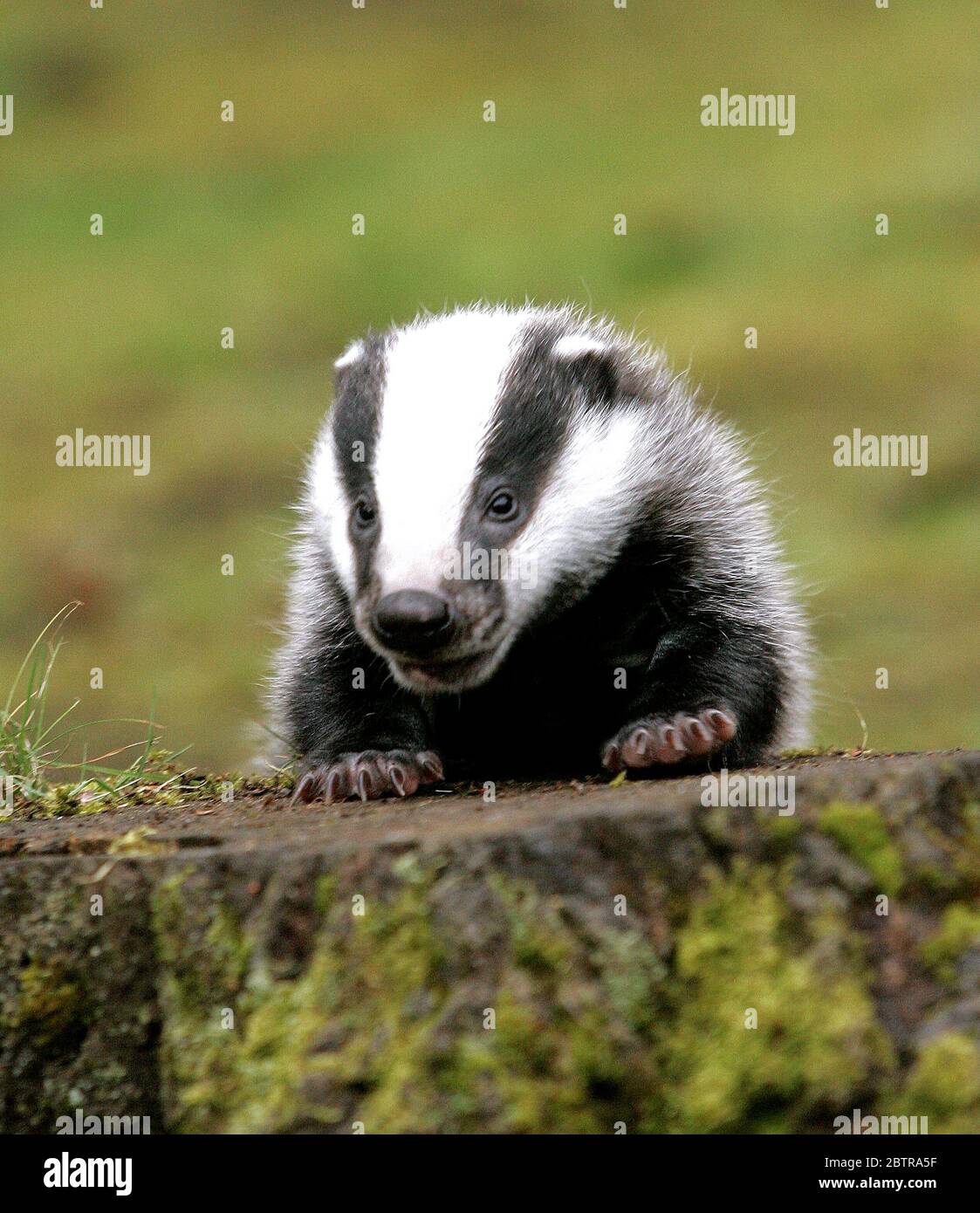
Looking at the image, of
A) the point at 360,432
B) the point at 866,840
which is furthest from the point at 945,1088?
the point at 360,432

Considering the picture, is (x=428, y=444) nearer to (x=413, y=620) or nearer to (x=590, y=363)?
(x=413, y=620)

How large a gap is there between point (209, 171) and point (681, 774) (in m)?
19.8

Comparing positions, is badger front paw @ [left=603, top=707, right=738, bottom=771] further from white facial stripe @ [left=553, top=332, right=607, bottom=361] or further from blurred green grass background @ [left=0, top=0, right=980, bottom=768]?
blurred green grass background @ [left=0, top=0, right=980, bottom=768]

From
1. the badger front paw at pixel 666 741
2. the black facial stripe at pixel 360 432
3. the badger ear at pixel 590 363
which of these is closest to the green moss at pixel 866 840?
the badger front paw at pixel 666 741

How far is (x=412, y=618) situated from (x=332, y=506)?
34.0 inches

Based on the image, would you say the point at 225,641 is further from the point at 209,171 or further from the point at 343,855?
the point at 209,171

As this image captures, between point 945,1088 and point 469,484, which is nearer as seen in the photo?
point 945,1088

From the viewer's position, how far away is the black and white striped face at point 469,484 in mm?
4547

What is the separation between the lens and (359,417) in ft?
16.3

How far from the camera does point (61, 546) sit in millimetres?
14172

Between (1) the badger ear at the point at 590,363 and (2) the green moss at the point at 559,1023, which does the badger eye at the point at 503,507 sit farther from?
(2) the green moss at the point at 559,1023

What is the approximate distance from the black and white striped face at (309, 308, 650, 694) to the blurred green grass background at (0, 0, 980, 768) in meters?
1.64

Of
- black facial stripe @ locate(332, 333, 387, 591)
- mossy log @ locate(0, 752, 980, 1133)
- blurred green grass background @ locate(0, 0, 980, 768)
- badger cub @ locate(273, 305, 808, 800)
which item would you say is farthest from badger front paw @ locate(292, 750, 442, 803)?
blurred green grass background @ locate(0, 0, 980, 768)

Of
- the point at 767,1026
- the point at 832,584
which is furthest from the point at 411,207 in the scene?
the point at 767,1026
